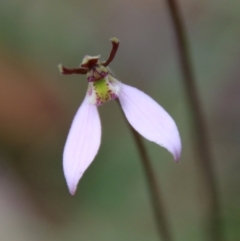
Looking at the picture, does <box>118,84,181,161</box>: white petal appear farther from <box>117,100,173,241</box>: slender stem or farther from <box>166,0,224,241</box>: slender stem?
<box>166,0,224,241</box>: slender stem

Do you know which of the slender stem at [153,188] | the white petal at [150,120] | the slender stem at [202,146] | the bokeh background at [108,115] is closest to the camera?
the white petal at [150,120]

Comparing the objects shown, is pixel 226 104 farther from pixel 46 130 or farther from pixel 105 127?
pixel 46 130

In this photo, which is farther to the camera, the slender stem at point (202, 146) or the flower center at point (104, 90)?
the slender stem at point (202, 146)

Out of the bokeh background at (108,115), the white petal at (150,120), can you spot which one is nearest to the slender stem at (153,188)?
the white petal at (150,120)

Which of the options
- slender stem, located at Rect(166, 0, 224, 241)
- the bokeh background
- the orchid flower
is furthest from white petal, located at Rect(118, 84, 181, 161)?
the bokeh background

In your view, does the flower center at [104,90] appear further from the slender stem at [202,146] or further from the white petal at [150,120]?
the slender stem at [202,146]

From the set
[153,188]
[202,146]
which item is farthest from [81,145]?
[202,146]

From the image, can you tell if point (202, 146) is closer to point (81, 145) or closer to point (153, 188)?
point (153, 188)
